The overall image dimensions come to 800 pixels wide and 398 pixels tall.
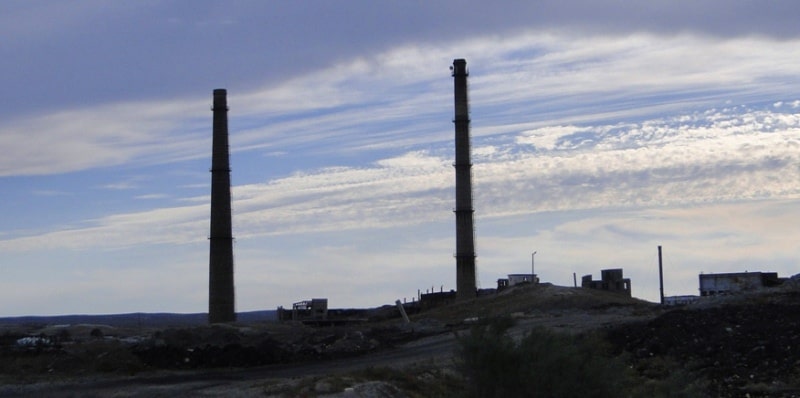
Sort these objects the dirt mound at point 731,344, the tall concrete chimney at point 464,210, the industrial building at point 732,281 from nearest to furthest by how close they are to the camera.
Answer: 1. the dirt mound at point 731,344
2. the industrial building at point 732,281
3. the tall concrete chimney at point 464,210

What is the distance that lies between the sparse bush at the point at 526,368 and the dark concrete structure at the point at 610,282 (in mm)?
50674

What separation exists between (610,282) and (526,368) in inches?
2060

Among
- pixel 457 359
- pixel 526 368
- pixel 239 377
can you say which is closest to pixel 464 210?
pixel 239 377

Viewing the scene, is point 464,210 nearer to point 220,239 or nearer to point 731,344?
point 220,239

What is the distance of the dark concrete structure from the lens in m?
67.5

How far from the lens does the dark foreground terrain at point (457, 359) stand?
1706 centimetres

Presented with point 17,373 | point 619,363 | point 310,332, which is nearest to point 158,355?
point 17,373

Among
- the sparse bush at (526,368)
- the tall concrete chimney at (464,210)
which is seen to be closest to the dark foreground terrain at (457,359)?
the sparse bush at (526,368)

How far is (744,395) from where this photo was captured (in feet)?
80.8

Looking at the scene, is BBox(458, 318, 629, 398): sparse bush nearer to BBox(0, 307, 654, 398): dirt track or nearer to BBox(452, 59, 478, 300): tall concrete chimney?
BBox(0, 307, 654, 398): dirt track

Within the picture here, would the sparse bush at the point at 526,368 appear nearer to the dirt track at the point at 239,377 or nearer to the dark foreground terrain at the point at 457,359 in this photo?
the dark foreground terrain at the point at 457,359

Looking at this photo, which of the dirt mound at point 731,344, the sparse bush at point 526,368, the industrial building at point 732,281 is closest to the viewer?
the sparse bush at point 526,368

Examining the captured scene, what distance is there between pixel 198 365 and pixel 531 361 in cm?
1818

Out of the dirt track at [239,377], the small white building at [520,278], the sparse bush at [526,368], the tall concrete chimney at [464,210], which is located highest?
the tall concrete chimney at [464,210]
